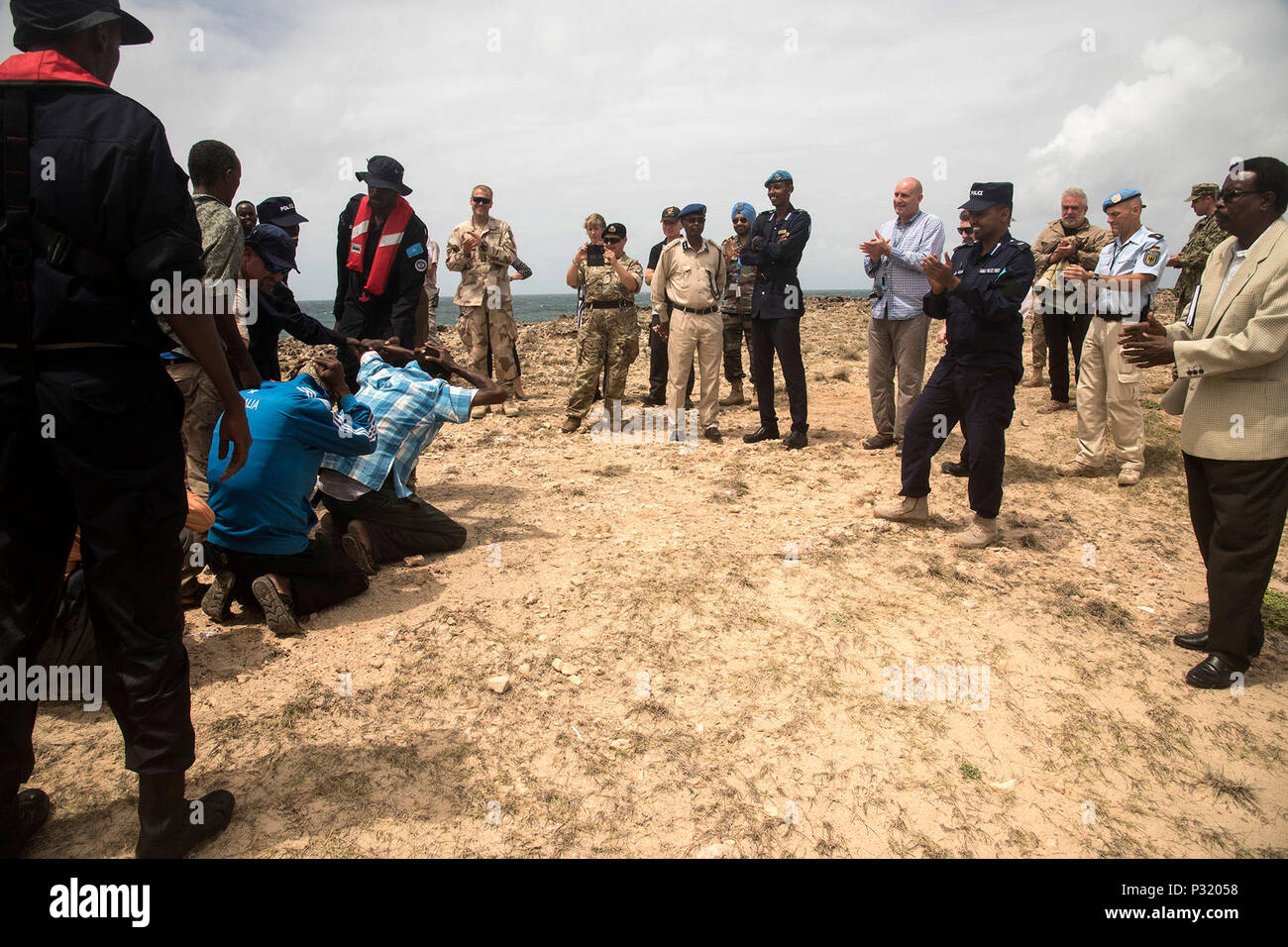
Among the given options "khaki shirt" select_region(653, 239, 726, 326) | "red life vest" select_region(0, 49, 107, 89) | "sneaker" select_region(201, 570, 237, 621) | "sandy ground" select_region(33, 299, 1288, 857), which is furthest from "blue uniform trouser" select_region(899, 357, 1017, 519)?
"red life vest" select_region(0, 49, 107, 89)

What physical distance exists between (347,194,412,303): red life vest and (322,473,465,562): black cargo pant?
181cm

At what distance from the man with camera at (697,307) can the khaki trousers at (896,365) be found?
1561 millimetres

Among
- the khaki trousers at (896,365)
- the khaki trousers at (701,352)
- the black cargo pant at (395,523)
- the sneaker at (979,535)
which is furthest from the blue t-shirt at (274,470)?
the khaki trousers at (896,365)

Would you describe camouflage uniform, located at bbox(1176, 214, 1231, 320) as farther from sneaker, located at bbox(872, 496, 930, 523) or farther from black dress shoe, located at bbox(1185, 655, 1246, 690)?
black dress shoe, located at bbox(1185, 655, 1246, 690)

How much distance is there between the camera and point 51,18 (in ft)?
6.79

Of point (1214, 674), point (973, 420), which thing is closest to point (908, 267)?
point (973, 420)

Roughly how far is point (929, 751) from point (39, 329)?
3355mm

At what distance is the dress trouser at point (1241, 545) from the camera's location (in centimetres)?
335

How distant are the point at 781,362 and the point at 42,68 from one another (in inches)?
242

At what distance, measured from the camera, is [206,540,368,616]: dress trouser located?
3.76m

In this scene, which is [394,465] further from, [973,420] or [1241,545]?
[1241,545]

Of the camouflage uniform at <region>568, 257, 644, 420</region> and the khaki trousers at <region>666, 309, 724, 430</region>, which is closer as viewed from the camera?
the khaki trousers at <region>666, 309, 724, 430</region>

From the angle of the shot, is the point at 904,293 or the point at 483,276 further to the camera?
the point at 483,276
